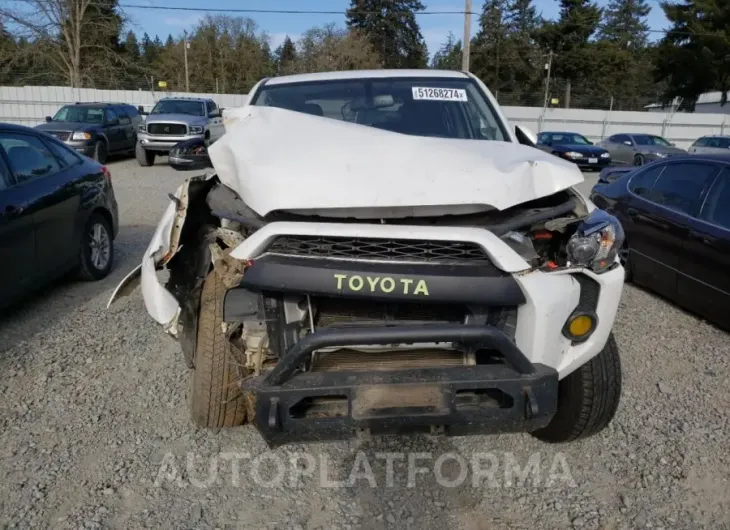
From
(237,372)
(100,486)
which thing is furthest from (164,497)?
(237,372)

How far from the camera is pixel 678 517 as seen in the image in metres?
2.76

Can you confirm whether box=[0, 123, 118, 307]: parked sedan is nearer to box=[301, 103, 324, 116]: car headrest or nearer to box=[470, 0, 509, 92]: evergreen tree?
box=[301, 103, 324, 116]: car headrest

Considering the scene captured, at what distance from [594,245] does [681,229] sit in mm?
3206

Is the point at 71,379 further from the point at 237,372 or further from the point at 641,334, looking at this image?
the point at 641,334

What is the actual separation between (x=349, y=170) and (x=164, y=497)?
171 centimetres

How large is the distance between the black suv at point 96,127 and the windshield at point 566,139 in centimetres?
1476

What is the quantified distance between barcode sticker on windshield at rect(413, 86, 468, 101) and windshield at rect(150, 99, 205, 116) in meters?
15.8

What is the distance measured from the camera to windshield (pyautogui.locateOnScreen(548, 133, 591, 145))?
23.2m

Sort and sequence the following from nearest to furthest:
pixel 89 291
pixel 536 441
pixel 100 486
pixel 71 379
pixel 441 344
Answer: pixel 441 344 < pixel 100 486 < pixel 536 441 < pixel 71 379 < pixel 89 291

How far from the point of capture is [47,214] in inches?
201

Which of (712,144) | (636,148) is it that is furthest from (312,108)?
(712,144)

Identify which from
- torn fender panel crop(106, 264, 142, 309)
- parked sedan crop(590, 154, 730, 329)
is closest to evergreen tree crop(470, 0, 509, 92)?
parked sedan crop(590, 154, 730, 329)

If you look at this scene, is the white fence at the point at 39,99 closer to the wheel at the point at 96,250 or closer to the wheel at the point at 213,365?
the wheel at the point at 96,250

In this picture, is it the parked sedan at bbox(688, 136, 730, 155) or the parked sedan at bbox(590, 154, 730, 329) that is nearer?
the parked sedan at bbox(590, 154, 730, 329)
